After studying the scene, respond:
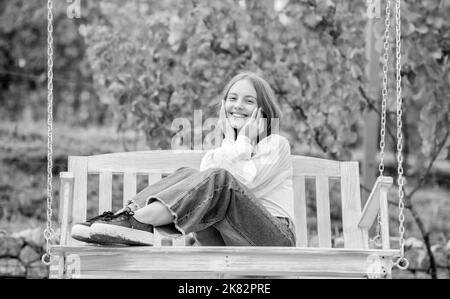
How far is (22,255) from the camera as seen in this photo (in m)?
4.88

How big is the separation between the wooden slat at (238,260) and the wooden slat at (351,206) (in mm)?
735

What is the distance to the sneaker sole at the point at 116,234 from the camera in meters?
2.68

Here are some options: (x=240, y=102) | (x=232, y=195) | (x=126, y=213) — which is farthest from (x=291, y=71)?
(x=126, y=213)

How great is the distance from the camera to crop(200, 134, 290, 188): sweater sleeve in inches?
123

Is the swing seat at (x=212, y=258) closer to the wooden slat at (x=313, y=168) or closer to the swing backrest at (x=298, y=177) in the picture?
the swing backrest at (x=298, y=177)

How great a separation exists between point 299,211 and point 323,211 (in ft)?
0.34

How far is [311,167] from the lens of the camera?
3.66 m

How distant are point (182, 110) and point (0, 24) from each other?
249cm

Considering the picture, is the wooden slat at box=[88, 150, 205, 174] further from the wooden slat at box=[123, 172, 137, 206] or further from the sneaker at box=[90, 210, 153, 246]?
the sneaker at box=[90, 210, 153, 246]

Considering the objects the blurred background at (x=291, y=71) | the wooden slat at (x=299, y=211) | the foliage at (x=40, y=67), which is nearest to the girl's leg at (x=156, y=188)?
the wooden slat at (x=299, y=211)

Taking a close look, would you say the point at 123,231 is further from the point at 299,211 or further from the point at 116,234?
the point at 299,211

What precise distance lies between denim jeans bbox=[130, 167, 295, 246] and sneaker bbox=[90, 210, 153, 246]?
0.06m

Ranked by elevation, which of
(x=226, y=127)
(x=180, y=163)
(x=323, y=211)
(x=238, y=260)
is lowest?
(x=238, y=260)

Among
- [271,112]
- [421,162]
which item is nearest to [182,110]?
[271,112]
